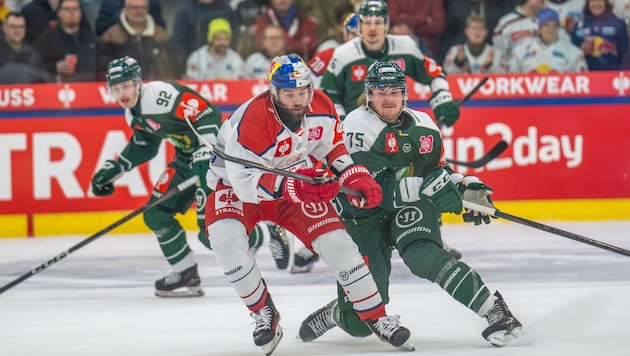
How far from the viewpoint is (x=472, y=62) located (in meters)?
9.21

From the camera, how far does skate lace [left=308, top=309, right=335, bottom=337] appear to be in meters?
5.00

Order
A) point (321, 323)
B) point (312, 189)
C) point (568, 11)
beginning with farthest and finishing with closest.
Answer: point (568, 11), point (321, 323), point (312, 189)

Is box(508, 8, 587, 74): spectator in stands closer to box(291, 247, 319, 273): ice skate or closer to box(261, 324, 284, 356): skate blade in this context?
box(291, 247, 319, 273): ice skate

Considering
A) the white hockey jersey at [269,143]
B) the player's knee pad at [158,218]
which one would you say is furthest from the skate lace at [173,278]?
the white hockey jersey at [269,143]

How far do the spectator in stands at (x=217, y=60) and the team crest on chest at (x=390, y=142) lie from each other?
4.32 m

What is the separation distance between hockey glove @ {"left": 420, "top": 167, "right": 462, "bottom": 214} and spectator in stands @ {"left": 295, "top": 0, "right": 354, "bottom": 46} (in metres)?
4.51

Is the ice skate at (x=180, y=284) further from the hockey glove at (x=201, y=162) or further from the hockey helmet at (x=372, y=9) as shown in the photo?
the hockey helmet at (x=372, y=9)

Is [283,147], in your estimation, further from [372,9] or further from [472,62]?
[472,62]

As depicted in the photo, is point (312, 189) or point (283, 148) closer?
point (312, 189)

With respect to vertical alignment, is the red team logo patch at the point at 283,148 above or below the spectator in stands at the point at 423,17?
below

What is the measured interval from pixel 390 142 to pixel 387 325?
30.1 inches

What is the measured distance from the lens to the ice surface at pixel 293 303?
16.2 ft

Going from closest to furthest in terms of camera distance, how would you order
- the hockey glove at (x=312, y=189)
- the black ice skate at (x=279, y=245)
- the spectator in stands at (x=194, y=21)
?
1. the hockey glove at (x=312, y=189)
2. the black ice skate at (x=279, y=245)
3. the spectator in stands at (x=194, y=21)

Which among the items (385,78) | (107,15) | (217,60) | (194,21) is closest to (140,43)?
(107,15)
